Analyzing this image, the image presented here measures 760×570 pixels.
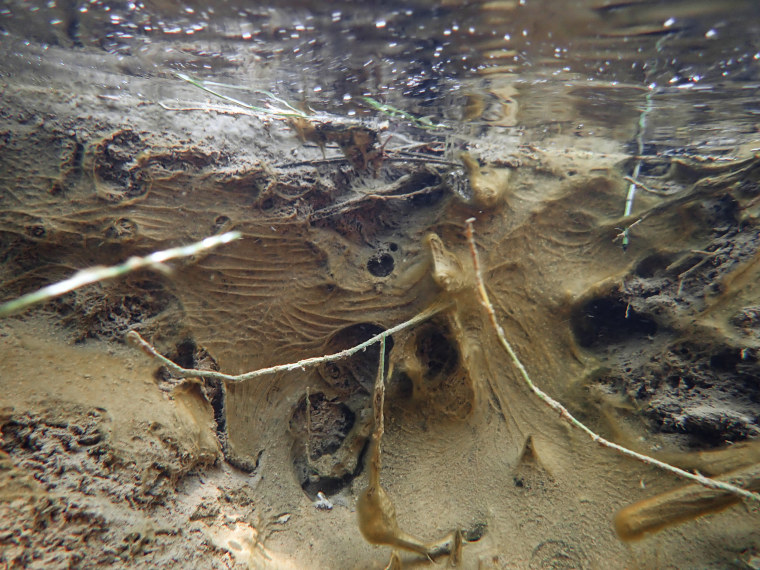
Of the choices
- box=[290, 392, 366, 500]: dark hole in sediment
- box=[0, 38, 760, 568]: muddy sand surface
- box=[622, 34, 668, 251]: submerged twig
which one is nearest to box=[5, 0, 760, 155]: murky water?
box=[622, 34, 668, 251]: submerged twig

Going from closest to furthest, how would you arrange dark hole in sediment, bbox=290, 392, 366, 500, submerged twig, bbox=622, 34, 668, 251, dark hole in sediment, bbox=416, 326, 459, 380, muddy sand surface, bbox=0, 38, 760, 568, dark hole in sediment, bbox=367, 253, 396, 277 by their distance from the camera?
1. muddy sand surface, bbox=0, 38, 760, 568
2. dark hole in sediment, bbox=290, 392, 366, 500
3. dark hole in sediment, bbox=416, 326, 459, 380
4. submerged twig, bbox=622, 34, 668, 251
5. dark hole in sediment, bbox=367, 253, 396, 277

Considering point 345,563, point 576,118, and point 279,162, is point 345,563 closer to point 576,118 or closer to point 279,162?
point 279,162

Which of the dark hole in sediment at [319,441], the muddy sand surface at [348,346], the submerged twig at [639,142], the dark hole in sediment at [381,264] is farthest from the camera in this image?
the dark hole in sediment at [381,264]

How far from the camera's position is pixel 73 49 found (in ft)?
13.6

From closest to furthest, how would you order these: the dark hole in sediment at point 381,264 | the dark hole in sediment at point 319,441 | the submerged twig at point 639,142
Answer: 1. the dark hole in sediment at point 319,441
2. the submerged twig at point 639,142
3. the dark hole in sediment at point 381,264

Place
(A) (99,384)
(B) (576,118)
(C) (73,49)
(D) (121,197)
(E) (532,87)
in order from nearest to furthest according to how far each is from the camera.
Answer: (A) (99,384) → (D) (121,197) → (C) (73,49) → (E) (532,87) → (B) (576,118)

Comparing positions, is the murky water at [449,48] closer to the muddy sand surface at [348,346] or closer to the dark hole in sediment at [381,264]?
the muddy sand surface at [348,346]

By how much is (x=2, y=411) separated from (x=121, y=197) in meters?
1.74

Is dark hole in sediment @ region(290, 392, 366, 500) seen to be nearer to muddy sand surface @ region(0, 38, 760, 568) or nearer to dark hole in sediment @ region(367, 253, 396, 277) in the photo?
muddy sand surface @ region(0, 38, 760, 568)

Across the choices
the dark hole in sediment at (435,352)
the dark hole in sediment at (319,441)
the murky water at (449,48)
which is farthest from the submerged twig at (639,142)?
the dark hole in sediment at (319,441)

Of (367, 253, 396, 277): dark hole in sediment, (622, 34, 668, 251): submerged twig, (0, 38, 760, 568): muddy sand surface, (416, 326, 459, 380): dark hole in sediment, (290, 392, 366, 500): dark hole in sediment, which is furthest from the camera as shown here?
(367, 253, 396, 277): dark hole in sediment

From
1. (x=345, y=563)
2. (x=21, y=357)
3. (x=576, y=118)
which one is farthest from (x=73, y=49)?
(x=576, y=118)

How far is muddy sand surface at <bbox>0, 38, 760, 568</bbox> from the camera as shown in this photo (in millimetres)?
1927

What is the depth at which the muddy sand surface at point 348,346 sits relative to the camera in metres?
1.93
